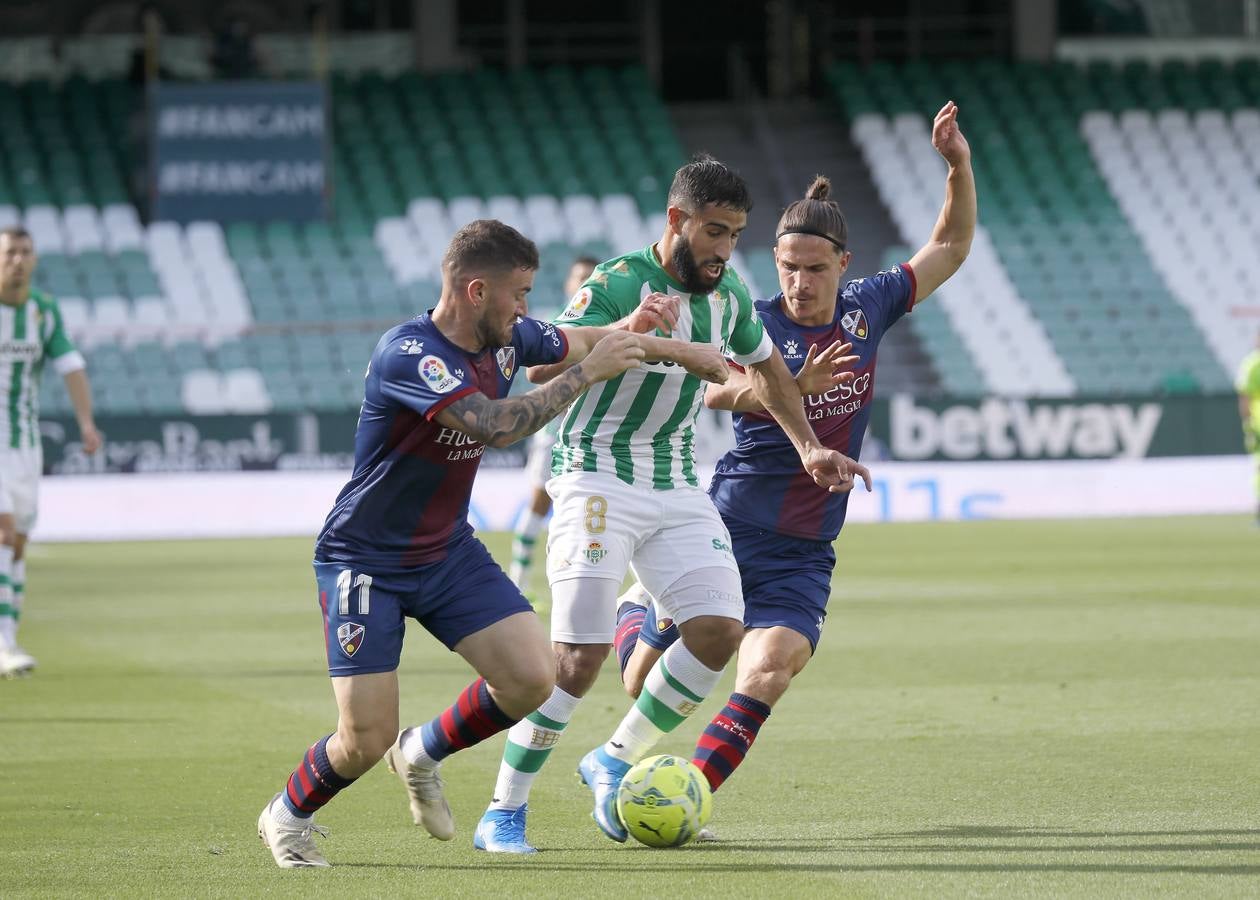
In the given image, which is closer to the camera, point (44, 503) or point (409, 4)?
point (44, 503)

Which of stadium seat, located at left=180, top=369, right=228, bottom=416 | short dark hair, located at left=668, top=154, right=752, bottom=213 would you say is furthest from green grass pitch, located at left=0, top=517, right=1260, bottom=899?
stadium seat, located at left=180, top=369, right=228, bottom=416

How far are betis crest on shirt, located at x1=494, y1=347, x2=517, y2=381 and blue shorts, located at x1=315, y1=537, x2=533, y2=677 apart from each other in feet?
1.76

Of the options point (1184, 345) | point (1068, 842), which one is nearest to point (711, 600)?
point (1068, 842)

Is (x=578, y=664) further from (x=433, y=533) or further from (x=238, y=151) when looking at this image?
(x=238, y=151)

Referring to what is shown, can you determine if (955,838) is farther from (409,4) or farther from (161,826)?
(409,4)

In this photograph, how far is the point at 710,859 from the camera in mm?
5473

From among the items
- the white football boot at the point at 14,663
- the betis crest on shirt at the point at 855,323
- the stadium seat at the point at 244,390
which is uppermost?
the betis crest on shirt at the point at 855,323

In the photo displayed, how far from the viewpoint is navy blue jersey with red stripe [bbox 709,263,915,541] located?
6473 mm

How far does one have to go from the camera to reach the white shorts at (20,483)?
1016 cm

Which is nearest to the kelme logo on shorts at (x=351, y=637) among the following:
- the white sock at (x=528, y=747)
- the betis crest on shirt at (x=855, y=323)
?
the white sock at (x=528, y=747)

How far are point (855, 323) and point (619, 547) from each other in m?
1.36

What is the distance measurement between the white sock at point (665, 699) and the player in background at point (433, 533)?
64 centimetres

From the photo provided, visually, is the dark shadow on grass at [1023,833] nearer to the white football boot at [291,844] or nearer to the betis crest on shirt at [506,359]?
the white football boot at [291,844]

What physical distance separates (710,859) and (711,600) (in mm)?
835
